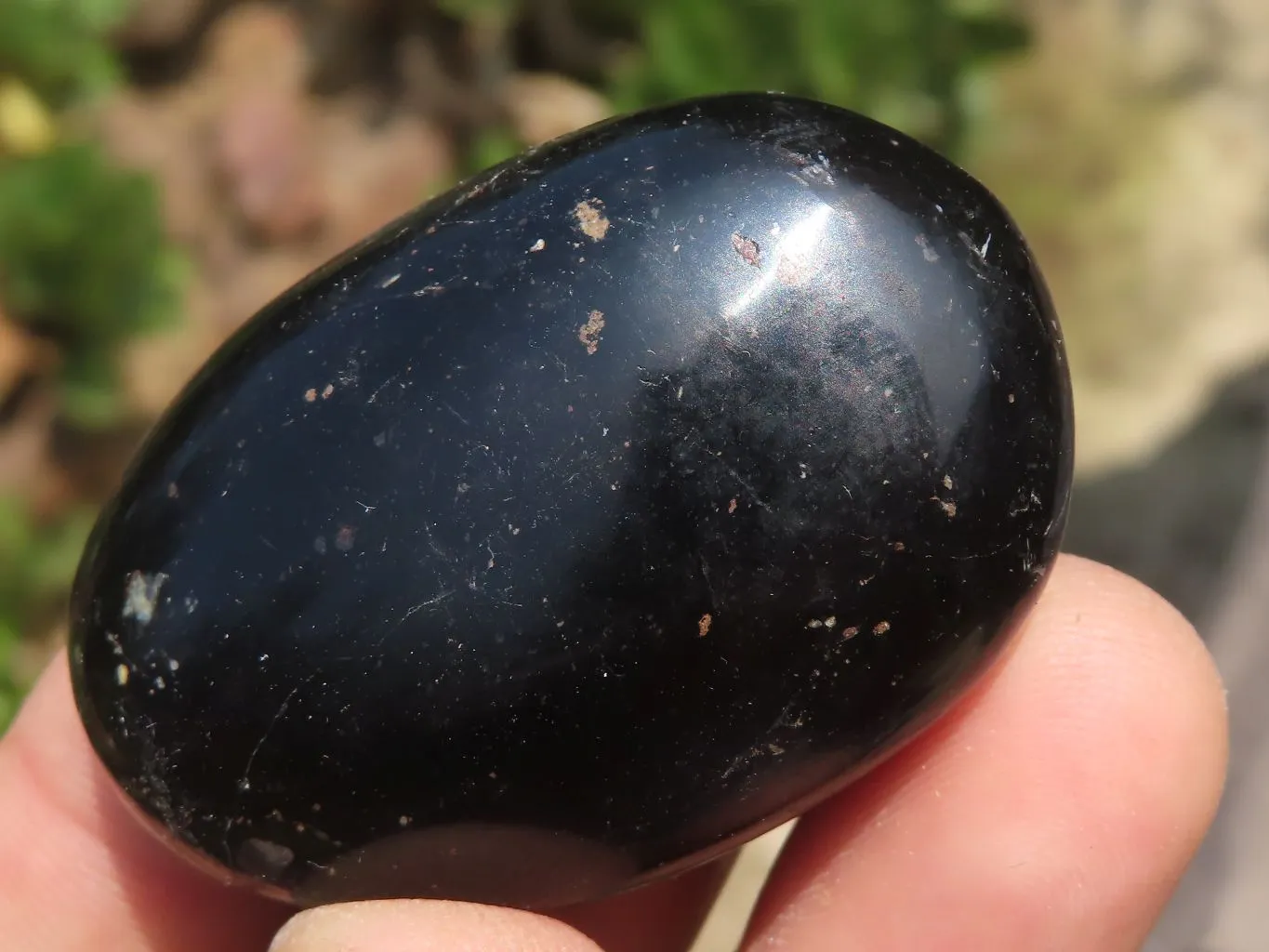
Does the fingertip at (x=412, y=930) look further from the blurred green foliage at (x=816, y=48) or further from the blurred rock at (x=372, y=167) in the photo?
the blurred rock at (x=372, y=167)

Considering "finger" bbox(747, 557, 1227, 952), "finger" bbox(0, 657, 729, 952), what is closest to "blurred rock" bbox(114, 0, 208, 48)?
"finger" bbox(0, 657, 729, 952)

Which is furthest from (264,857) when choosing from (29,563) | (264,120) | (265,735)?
(264,120)

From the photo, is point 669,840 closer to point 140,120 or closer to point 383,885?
point 383,885

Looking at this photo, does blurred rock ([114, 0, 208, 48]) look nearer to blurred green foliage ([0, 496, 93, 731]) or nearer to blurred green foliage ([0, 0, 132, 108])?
blurred green foliage ([0, 0, 132, 108])

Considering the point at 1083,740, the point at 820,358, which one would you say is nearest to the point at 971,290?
the point at 820,358

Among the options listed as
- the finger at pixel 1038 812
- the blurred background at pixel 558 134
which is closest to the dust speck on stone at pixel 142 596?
the finger at pixel 1038 812
